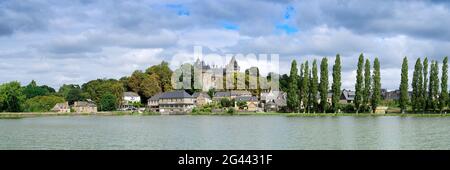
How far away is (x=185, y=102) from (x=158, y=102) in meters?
5.44

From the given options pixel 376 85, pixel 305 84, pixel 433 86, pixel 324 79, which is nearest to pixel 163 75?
pixel 305 84

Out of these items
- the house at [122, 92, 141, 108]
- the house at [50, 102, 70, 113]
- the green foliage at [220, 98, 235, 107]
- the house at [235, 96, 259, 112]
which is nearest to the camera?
the house at [235, 96, 259, 112]

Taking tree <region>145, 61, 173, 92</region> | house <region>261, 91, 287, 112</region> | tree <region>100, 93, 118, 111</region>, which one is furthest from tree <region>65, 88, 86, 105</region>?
house <region>261, 91, 287, 112</region>

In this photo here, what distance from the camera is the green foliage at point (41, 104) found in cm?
9919

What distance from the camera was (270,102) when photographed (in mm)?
103125

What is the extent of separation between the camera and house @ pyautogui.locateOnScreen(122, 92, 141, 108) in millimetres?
111325

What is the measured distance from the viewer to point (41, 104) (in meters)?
112

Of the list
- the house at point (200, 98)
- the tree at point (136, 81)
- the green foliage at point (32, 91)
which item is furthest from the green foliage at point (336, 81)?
the green foliage at point (32, 91)

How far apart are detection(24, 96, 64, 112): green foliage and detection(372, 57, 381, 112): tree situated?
59.6 meters

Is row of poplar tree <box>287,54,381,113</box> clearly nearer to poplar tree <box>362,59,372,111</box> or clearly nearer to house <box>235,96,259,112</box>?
poplar tree <box>362,59,372,111</box>

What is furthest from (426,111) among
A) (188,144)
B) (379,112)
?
(188,144)

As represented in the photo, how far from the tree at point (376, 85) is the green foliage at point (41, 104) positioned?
59.6 m
